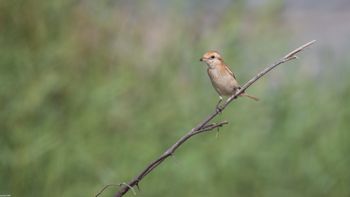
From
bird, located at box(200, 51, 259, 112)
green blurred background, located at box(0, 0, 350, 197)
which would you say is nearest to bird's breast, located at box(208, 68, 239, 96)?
bird, located at box(200, 51, 259, 112)

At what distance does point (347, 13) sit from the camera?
11.8 meters

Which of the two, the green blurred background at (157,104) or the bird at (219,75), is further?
the green blurred background at (157,104)

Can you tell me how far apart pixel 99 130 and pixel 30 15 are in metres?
0.88

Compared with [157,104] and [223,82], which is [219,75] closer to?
[223,82]

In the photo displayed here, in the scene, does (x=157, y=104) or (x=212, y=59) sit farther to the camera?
(x=157, y=104)

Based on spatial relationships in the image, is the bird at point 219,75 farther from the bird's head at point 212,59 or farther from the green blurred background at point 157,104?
the green blurred background at point 157,104

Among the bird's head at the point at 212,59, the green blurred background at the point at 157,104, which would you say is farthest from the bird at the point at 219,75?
the green blurred background at the point at 157,104

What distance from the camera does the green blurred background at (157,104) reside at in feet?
20.8

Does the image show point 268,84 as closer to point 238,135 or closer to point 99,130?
point 238,135

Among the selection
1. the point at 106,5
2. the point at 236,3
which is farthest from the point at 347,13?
the point at 106,5

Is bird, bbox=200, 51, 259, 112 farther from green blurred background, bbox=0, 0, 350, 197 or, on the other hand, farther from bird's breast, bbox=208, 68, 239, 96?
green blurred background, bbox=0, 0, 350, 197

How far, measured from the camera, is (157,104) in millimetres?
6977

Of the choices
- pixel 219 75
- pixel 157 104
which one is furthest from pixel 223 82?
pixel 157 104

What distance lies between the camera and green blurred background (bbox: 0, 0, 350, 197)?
20.8 ft
